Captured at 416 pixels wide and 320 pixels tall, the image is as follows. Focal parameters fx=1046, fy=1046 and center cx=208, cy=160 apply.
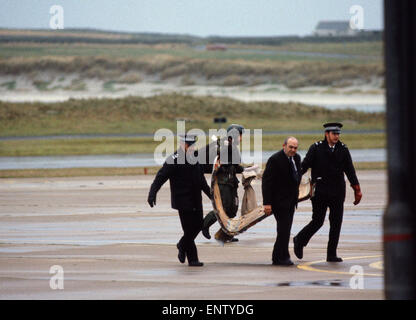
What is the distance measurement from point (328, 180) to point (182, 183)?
2.14 m

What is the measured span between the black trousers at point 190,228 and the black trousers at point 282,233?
1.10 m

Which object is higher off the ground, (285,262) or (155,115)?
(285,262)

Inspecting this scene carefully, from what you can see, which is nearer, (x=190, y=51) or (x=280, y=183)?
(x=280, y=183)

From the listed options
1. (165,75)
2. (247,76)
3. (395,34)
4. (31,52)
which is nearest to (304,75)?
(247,76)

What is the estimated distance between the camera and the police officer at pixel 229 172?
1688cm

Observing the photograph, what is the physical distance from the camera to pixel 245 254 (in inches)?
630

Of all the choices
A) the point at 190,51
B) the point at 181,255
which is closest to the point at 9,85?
the point at 190,51

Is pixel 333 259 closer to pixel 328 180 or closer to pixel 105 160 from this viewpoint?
pixel 328 180

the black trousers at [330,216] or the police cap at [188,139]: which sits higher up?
the police cap at [188,139]

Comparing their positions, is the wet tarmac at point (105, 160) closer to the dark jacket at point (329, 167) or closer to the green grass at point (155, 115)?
the green grass at point (155, 115)

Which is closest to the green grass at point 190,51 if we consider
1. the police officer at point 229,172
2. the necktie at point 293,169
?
the police officer at point 229,172

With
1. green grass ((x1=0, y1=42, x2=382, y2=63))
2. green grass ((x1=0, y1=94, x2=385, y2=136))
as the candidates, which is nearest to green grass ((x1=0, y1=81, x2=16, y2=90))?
green grass ((x1=0, y1=42, x2=382, y2=63))

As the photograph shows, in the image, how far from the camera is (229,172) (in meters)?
17.2

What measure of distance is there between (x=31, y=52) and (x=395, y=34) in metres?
124
